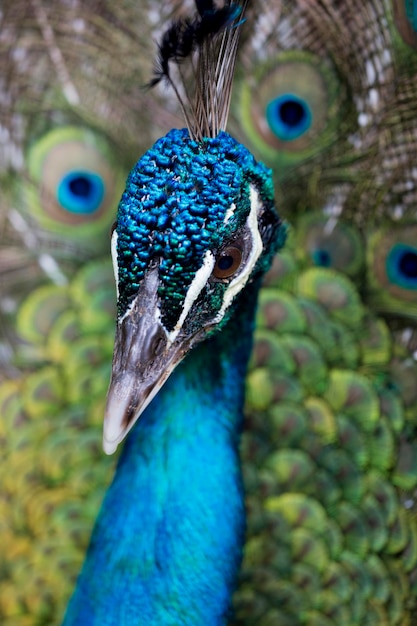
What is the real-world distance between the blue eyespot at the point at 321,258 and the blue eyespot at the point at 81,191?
0.50m

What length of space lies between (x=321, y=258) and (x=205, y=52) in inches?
30.4

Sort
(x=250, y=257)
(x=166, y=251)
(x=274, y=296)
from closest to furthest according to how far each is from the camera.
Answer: (x=166, y=251) < (x=250, y=257) < (x=274, y=296)

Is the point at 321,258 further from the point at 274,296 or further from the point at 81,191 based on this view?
the point at 81,191

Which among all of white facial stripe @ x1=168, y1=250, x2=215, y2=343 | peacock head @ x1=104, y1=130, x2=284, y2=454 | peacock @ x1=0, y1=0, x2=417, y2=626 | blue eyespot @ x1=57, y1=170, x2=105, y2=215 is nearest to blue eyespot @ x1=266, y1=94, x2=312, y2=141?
peacock @ x1=0, y1=0, x2=417, y2=626

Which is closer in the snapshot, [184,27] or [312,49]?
[184,27]

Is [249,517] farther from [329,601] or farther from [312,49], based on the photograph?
[312,49]

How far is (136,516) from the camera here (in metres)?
1.26

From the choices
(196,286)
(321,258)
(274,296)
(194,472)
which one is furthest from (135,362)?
(321,258)

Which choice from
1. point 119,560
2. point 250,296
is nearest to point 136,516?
point 119,560

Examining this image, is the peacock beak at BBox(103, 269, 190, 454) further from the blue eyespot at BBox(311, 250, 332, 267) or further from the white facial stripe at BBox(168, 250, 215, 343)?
the blue eyespot at BBox(311, 250, 332, 267)

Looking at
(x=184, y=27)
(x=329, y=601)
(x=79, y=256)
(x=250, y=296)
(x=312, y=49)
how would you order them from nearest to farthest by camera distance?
(x=184, y=27) < (x=250, y=296) < (x=329, y=601) < (x=312, y=49) < (x=79, y=256)

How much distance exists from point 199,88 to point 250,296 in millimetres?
326

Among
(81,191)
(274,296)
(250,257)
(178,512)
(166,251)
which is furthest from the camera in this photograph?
(81,191)

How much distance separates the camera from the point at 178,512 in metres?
1.26
